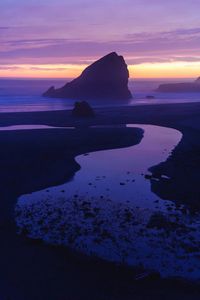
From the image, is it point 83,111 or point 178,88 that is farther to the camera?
point 178,88

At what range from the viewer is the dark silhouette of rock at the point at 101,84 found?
328ft

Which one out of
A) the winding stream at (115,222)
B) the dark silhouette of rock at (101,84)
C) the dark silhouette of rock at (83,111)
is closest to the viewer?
the winding stream at (115,222)

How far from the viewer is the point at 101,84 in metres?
102

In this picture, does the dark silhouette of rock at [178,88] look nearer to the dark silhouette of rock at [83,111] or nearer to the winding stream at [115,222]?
the dark silhouette of rock at [83,111]

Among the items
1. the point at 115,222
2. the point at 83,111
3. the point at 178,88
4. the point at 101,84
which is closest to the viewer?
the point at 115,222

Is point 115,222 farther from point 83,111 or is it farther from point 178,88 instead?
point 178,88

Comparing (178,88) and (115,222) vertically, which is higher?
(178,88)

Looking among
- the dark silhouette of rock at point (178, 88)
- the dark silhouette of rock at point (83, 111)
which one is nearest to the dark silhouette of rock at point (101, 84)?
the dark silhouette of rock at point (178, 88)

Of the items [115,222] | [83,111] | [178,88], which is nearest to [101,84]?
[178,88]

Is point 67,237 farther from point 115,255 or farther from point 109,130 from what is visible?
point 109,130

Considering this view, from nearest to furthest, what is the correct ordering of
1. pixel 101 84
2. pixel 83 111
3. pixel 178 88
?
pixel 83 111 → pixel 101 84 → pixel 178 88

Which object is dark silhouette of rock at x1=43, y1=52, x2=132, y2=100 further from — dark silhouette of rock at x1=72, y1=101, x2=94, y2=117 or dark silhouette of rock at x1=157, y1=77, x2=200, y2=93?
dark silhouette of rock at x1=72, y1=101, x2=94, y2=117

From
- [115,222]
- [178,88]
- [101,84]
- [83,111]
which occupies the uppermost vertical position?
[101,84]

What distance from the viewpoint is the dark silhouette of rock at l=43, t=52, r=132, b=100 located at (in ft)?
328
